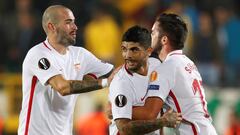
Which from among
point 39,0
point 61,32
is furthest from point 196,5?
point 61,32

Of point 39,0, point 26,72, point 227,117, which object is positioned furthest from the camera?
point 39,0

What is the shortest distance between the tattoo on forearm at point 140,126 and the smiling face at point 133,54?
53 centimetres

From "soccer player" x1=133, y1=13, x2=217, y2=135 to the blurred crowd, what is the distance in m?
6.63

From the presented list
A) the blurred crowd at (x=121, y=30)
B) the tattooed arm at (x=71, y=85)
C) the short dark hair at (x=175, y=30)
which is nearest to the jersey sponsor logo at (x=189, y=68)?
the short dark hair at (x=175, y=30)

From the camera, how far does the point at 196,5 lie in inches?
612

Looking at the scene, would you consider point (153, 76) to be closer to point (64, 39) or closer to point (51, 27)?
point (64, 39)

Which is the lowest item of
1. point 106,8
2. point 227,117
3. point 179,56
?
point 227,117

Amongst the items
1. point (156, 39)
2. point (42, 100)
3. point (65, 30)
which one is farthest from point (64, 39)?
point (156, 39)

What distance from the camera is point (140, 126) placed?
6.85 m

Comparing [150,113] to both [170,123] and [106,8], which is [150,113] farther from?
[106,8]

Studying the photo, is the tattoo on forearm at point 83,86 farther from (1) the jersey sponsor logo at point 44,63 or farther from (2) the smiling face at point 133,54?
(2) the smiling face at point 133,54

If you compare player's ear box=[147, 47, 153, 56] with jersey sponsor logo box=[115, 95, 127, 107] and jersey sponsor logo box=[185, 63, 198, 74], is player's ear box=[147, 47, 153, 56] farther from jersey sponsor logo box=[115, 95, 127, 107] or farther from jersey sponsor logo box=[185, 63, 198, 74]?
jersey sponsor logo box=[115, 95, 127, 107]

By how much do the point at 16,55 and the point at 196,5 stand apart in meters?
3.55

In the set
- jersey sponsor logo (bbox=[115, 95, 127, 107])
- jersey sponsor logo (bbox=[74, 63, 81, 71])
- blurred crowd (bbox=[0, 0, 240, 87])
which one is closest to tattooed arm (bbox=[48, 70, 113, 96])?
jersey sponsor logo (bbox=[74, 63, 81, 71])
